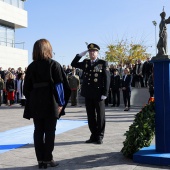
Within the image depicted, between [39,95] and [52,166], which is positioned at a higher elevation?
[39,95]

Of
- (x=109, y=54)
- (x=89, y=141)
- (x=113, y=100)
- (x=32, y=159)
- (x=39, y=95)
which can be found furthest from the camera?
(x=109, y=54)

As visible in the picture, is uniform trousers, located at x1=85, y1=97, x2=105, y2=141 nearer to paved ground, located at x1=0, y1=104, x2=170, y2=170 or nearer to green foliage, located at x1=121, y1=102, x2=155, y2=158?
paved ground, located at x1=0, y1=104, x2=170, y2=170

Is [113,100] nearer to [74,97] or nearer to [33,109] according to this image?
[74,97]

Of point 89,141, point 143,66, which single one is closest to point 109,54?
point 143,66

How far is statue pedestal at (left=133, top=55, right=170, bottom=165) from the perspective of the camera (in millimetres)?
5199

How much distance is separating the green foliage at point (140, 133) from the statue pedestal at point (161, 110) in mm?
160

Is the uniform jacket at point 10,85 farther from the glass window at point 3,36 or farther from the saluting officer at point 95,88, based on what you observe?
the glass window at point 3,36

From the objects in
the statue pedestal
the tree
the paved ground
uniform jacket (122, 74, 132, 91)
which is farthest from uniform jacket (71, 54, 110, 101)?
the tree

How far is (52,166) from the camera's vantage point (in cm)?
505

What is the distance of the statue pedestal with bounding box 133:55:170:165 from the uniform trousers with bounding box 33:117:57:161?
1.34m

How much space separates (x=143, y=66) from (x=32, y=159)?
1459 centimetres

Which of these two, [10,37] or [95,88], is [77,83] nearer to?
[95,88]

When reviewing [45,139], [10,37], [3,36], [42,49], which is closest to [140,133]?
[45,139]

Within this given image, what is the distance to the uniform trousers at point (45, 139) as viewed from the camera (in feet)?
16.4
